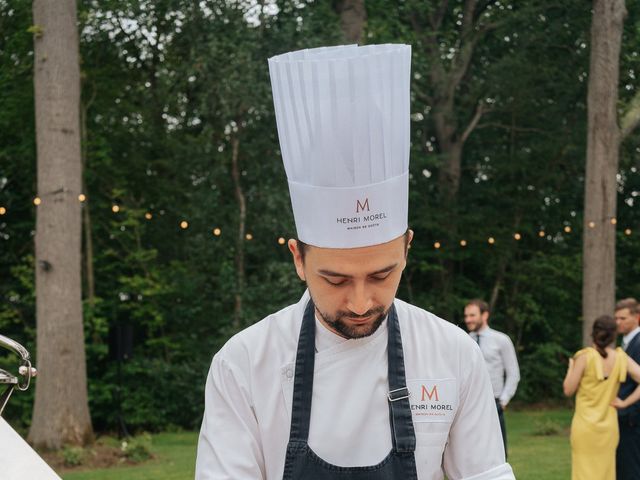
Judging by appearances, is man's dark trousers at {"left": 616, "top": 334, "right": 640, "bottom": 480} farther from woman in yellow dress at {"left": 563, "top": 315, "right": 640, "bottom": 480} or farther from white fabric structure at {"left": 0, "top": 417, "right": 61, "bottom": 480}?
white fabric structure at {"left": 0, "top": 417, "right": 61, "bottom": 480}

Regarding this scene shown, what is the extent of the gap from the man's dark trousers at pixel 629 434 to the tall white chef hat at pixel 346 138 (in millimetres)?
6543

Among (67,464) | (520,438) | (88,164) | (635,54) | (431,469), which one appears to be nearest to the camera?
(431,469)

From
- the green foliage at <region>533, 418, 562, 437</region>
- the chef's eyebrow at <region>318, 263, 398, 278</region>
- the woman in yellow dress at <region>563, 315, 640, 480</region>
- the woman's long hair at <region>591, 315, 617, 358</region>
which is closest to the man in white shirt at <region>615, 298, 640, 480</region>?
the woman in yellow dress at <region>563, 315, 640, 480</region>

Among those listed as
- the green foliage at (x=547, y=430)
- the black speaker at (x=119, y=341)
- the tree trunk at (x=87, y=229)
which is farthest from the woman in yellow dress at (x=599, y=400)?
the tree trunk at (x=87, y=229)

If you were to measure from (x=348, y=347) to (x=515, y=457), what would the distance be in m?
9.95

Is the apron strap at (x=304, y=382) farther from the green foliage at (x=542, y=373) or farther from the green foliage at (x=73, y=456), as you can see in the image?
the green foliage at (x=542, y=373)

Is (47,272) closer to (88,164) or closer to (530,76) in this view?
(88,164)

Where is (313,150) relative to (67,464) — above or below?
above

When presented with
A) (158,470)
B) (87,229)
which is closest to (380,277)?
(158,470)

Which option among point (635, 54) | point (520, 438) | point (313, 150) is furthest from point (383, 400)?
point (635, 54)

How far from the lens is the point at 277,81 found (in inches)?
98.6

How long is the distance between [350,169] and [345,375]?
20.0 inches

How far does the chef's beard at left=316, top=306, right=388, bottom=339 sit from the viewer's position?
8.40 feet

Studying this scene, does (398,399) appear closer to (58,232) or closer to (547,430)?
(58,232)
